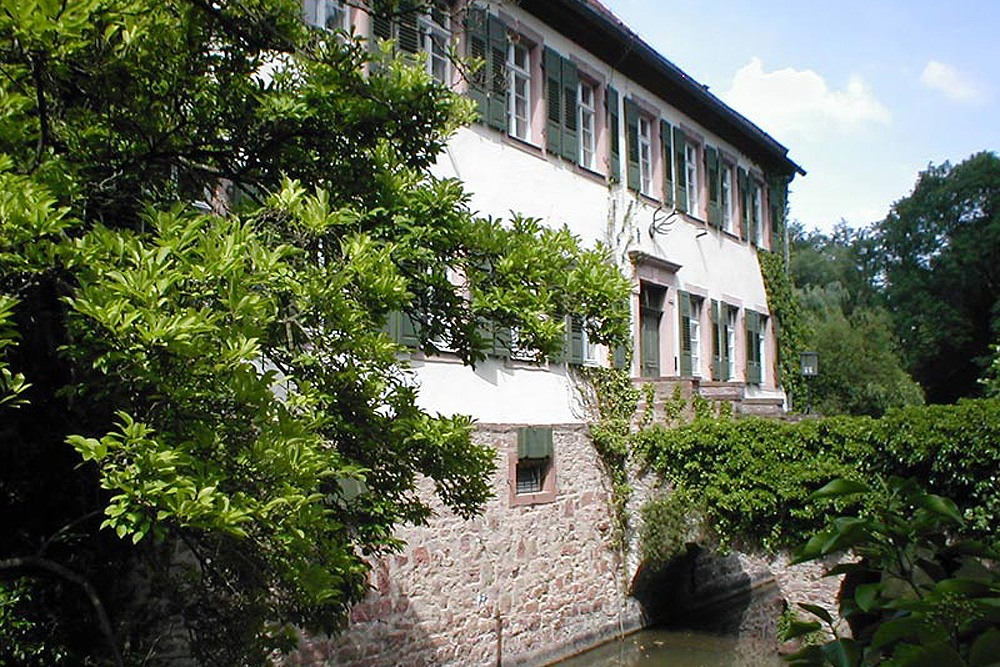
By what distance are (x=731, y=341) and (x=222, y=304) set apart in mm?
15253

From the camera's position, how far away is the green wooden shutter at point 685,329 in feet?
51.8

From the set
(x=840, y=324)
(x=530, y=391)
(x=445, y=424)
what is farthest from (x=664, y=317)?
(x=840, y=324)

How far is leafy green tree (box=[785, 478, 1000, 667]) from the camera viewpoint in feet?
3.92

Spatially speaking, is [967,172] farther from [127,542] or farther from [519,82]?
[127,542]

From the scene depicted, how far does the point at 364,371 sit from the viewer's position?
4.58 metres

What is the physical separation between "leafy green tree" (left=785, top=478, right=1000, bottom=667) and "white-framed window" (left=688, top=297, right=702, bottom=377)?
15.1 metres

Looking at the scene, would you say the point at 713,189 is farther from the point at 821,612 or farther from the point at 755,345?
the point at 821,612

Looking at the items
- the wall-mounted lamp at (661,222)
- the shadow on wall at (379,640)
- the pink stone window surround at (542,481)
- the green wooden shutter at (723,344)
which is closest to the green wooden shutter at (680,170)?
the wall-mounted lamp at (661,222)

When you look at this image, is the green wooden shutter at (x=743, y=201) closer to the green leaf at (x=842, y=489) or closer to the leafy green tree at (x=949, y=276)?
the leafy green tree at (x=949, y=276)

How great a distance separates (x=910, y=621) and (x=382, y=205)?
4.36 metres

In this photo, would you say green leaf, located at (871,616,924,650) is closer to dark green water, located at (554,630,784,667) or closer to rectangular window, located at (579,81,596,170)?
dark green water, located at (554,630,784,667)

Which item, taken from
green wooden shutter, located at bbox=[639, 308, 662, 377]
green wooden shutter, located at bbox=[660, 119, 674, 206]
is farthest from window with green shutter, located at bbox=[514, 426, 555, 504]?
green wooden shutter, located at bbox=[660, 119, 674, 206]

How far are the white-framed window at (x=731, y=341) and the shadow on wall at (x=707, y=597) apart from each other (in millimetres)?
3391

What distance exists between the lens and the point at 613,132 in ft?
46.9
